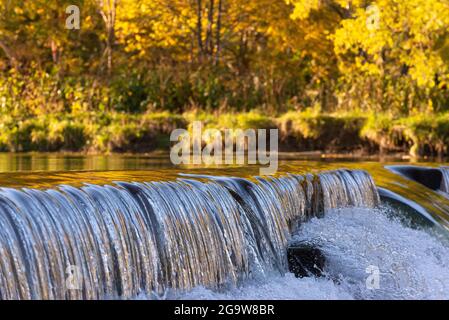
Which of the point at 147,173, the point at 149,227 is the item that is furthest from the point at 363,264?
the point at 149,227

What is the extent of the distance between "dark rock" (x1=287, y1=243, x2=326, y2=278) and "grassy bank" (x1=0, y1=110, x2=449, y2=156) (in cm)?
1010

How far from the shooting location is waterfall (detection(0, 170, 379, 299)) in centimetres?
655

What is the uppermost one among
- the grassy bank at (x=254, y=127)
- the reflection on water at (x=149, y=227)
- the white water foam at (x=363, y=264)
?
the grassy bank at (x=254, y=127)

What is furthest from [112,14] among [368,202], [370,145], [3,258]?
[3,258]

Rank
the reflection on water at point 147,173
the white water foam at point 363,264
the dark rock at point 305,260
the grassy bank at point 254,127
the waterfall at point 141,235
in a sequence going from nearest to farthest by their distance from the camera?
the waterfall at point 141,235 < the white water foam at point 363,264 < the reflection on water at point 147,173 < the dark rock at point 305,260 < the grassy bank at point 254,127

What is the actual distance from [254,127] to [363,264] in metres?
11.1

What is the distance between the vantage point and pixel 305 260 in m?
9.06

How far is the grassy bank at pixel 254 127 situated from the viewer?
19.3 metres

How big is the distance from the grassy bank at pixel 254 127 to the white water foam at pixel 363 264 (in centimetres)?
868

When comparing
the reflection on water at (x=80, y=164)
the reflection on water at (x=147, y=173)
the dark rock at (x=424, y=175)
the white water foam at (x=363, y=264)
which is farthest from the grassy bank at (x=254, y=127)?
the white water foam at (x=363, y=264)

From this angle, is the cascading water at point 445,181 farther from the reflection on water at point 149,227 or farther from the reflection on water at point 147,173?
the reflection on water at point 149,227

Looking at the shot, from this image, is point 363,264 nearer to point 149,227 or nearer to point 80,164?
point 149,227

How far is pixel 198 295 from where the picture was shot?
760cm

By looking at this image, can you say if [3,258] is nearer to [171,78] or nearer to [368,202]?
[368,202]
